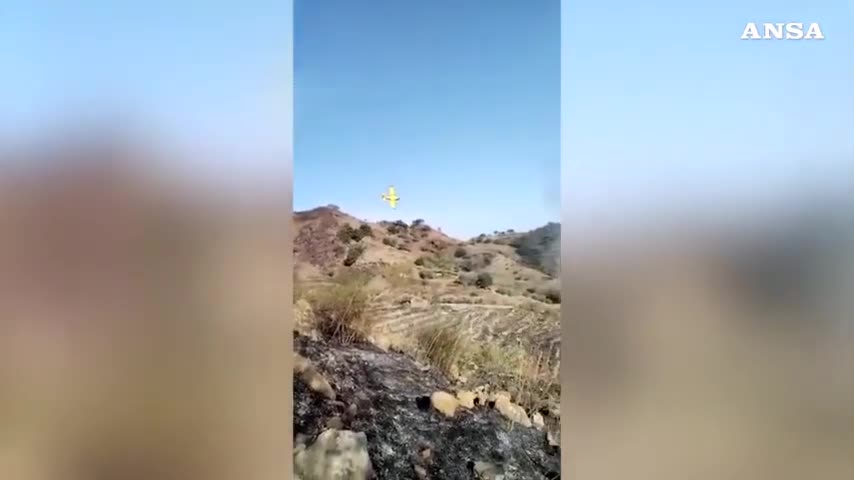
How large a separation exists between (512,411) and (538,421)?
0.05 metres

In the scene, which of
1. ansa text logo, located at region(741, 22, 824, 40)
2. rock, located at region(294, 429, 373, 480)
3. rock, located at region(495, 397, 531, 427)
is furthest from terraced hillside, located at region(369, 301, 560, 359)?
ansa text logo, located at region(741, 22, 824, 40)

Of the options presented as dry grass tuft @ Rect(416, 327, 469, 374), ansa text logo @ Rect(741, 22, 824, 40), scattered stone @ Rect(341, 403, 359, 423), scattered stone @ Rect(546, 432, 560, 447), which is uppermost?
ansa text logo @ Rect(741, 22, 824, 40)

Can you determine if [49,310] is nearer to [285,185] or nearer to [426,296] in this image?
[285,185]

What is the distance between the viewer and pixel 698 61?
3.77ft

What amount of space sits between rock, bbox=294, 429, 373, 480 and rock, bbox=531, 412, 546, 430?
326mm

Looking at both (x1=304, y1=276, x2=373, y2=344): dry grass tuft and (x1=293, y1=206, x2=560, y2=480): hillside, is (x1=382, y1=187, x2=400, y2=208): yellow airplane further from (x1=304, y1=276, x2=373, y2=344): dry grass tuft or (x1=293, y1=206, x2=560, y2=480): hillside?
(x1=304, y1=276, x2=373, y2=344): dry grass tuft

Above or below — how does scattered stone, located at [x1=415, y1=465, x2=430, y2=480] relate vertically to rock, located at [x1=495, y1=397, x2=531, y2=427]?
below

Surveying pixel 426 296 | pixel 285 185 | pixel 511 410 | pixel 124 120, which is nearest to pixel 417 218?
pixel 426 296

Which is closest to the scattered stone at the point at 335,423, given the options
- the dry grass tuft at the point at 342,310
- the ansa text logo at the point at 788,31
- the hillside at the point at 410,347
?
the hillside at the point at 410,347

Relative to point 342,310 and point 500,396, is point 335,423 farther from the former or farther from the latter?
point 500,396

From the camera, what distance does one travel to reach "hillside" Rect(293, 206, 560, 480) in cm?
116

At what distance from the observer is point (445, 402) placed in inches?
45.9

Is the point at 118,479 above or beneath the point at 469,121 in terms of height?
beneath

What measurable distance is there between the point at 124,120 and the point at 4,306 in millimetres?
439
